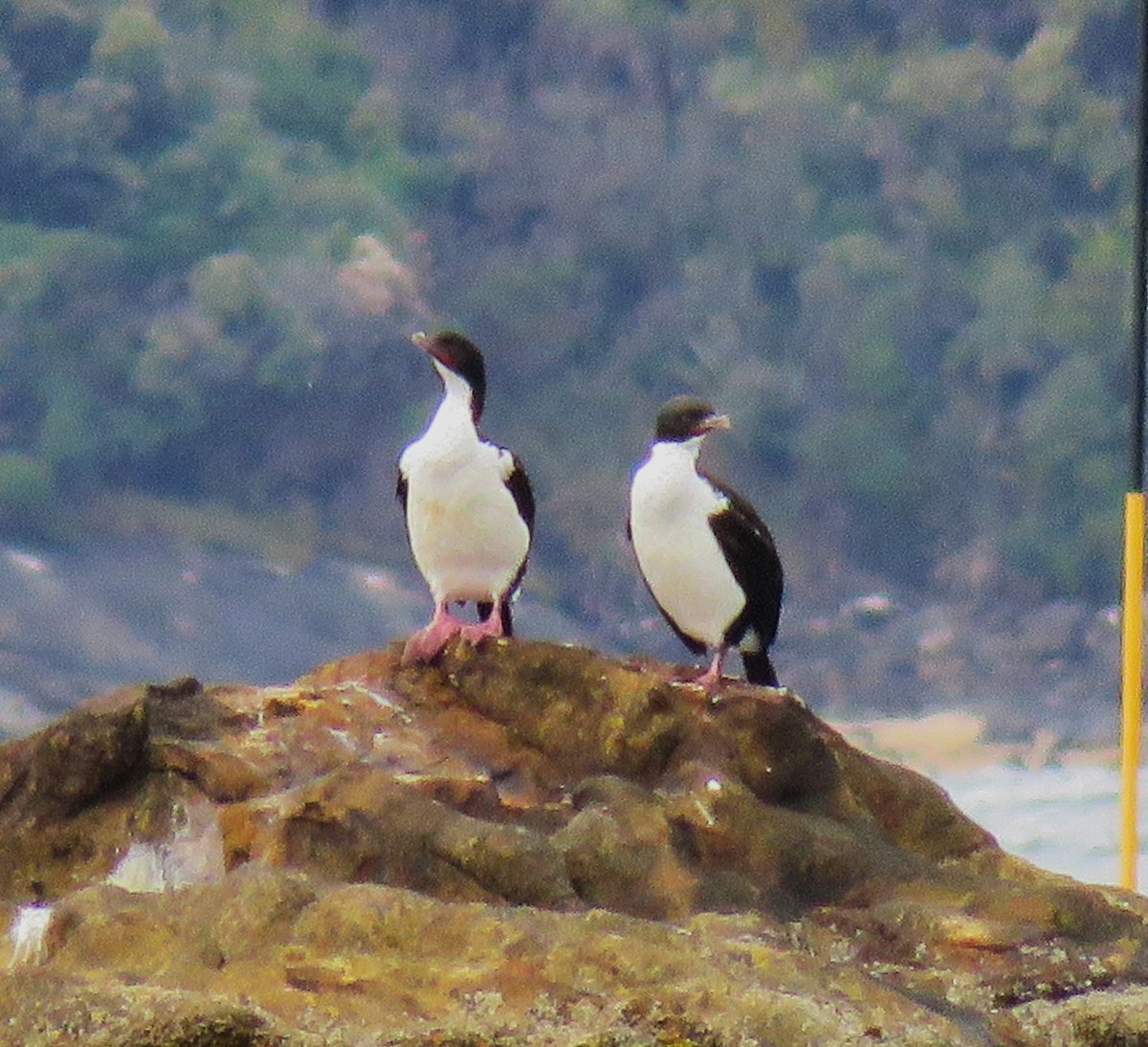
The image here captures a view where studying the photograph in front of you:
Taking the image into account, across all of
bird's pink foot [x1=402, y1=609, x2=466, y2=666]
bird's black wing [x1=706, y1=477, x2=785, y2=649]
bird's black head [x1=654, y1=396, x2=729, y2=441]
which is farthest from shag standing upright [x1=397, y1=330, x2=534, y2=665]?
bird's black wing [x1=706, y1=477, x2=785, y2=649]

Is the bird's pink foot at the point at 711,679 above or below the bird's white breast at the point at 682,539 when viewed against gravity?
below

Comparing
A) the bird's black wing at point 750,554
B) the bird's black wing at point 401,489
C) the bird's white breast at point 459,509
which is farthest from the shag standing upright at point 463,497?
the bird's black wing at point 750,554

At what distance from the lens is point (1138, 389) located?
8.77m

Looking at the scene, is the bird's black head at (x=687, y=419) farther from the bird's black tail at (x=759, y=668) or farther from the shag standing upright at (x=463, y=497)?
the bird's black tail at (x=759, y=668)

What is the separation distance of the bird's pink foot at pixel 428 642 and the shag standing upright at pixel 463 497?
0.33 meters

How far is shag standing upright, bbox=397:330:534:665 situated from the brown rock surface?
632 mm

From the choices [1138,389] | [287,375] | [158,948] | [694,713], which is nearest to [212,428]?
[287,375]

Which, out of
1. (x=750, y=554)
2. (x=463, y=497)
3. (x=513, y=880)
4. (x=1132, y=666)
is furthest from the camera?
(x=1132, y=666)

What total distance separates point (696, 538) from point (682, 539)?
0.17 ft

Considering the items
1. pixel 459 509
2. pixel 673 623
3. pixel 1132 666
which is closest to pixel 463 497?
pixel 459 509

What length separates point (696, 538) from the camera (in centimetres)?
751

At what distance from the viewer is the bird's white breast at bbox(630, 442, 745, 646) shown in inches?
295

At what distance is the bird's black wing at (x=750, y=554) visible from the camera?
296 inches

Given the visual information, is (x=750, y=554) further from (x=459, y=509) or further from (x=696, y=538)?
(x=459, y=509)
